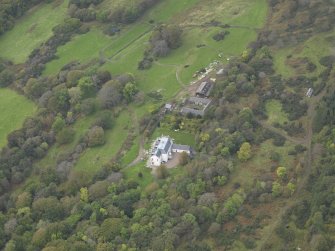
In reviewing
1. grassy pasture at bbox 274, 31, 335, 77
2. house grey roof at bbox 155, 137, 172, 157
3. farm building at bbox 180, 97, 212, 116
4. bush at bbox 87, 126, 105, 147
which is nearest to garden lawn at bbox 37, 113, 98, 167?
bush at bbox 87, 126, 105, 147

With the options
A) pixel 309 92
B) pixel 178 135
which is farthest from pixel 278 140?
pixel 178 135

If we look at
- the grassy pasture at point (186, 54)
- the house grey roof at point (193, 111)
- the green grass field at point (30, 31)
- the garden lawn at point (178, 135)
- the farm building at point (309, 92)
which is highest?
the green grass field at point (30, 31)

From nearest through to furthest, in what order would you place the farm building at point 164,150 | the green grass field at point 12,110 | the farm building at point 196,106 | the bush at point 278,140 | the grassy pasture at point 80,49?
the bush at point 278,140, the farm building at point 164,150, the farm building at point 196,106, the green grass field at point 12,110, the grassy pasture at point 80,49

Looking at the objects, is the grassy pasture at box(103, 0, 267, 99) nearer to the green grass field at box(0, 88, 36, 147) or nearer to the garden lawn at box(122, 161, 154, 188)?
the green grass field at box(0, 88, 36, 147)

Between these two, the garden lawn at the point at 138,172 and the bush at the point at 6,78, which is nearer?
the garden lawn at the point at 138,172

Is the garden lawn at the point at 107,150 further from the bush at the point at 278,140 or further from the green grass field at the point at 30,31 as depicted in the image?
the green grass field at the point at 30,31

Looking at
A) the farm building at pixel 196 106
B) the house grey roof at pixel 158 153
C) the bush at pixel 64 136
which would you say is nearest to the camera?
the house grey roof at pixel 158 153

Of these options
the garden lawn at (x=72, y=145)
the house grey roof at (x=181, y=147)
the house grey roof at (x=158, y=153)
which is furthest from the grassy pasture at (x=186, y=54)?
the house grey roof at (x=158, y=153)

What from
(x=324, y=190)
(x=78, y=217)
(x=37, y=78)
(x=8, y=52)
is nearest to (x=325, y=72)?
(x=324, y=190)

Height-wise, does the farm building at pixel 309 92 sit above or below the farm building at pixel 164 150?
below
